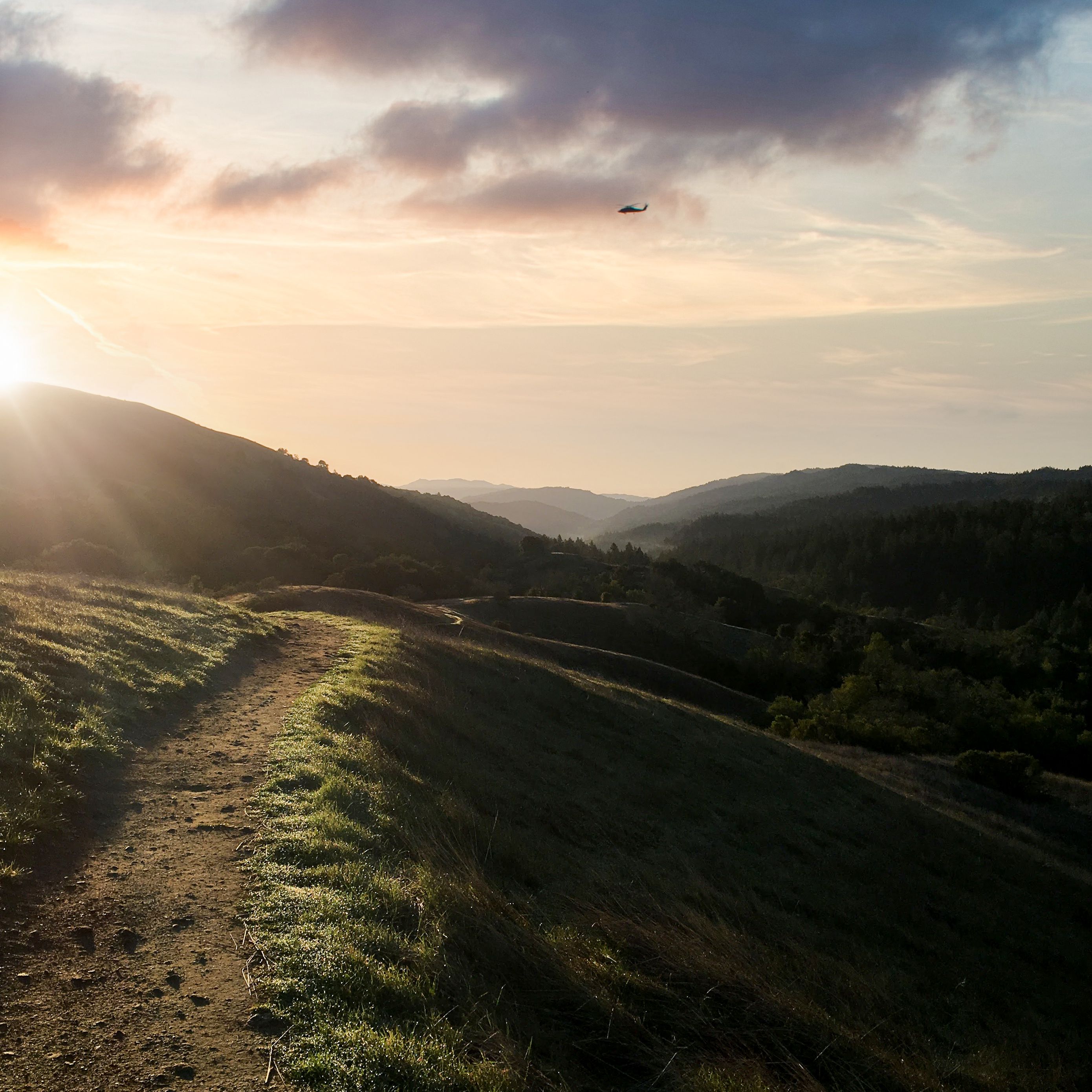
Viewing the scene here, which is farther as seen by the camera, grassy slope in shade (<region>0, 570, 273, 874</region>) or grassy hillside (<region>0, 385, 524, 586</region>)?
grassy hillside (<region>0, 385, 524, 586</region>)

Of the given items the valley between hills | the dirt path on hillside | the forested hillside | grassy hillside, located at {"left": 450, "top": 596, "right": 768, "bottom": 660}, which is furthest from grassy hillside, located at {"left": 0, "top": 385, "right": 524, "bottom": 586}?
the forested hillside

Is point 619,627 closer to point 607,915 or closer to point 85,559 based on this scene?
point 85,559

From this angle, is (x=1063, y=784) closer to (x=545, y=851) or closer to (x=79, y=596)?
(x=545, y=851)

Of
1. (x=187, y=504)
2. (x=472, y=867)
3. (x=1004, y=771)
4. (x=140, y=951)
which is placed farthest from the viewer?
(x=187, y=504)

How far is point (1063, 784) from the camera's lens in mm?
36469

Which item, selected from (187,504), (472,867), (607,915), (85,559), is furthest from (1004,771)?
(187,504)

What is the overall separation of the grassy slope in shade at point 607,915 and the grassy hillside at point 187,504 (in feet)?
88.5

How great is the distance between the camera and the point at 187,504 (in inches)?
2795

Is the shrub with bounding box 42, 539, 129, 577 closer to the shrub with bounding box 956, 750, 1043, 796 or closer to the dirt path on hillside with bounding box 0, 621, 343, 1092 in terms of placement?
the dirt path on hillside with bounding box 0, 621, 343, 1092

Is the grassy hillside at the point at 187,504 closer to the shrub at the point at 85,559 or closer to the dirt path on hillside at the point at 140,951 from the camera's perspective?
the shrub at the point at 85,559

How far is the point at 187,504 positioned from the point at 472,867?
70.2m

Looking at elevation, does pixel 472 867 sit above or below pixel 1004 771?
above

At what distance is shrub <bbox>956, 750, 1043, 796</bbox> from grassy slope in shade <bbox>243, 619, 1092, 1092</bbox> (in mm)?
10209

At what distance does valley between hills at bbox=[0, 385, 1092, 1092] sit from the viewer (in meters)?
5.50
